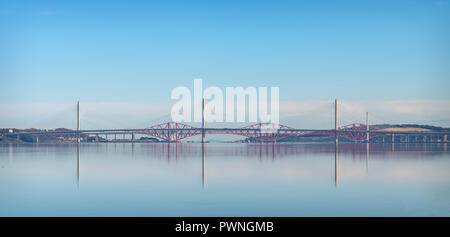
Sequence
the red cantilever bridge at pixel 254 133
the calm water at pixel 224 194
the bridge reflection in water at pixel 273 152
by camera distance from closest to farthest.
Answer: the calm water at pixel 224 194
the bridge reflection in water at pixel 273 152
the red cantilever bridge at pixel 254 133

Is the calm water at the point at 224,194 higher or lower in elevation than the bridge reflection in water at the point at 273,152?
higher

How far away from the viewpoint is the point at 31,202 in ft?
28.0

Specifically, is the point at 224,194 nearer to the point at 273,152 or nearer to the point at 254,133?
the point at 273,152

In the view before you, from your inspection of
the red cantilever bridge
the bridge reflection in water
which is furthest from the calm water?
the red cantilever bridge

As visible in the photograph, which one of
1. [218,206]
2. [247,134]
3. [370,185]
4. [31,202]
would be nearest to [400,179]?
[370,185]

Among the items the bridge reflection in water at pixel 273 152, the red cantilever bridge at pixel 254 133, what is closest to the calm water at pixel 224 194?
the bridge reflection in water at pixel 273 152

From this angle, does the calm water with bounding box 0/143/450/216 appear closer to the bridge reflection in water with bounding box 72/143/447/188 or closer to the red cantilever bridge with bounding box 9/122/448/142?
the bridge reflection in water with bounding box 72/143/447/188

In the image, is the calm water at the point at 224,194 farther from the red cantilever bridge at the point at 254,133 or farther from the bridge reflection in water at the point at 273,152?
the red cantilever bridge at the point at 254,133

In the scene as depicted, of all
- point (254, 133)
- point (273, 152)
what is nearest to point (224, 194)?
point (273, 152)

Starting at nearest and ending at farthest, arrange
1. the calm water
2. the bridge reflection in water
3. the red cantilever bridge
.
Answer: the calm water, the bridge reflection in water, the red cantilever bridge

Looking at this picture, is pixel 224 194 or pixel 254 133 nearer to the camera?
pixel 224 194
